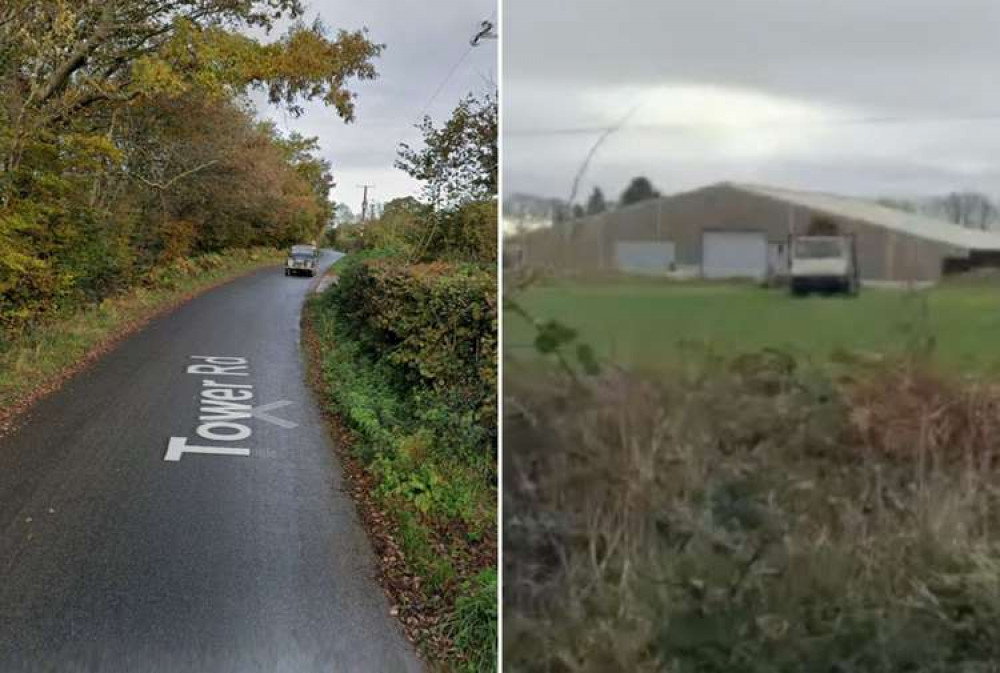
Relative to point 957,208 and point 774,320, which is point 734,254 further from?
point 957,208

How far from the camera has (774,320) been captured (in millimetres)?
1173

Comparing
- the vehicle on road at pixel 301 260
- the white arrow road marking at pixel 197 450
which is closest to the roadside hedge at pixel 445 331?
the white arrow road marking at pixel 197 450

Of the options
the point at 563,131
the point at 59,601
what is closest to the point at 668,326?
the point at 563,131

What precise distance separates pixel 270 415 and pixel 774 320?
613 centimetres

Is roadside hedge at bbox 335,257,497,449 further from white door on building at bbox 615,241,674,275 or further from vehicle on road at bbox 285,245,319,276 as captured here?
vehicle on road at bbox 285,245,319,276

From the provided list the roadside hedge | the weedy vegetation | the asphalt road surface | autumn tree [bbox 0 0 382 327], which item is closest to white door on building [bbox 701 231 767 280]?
the weedy vegetation

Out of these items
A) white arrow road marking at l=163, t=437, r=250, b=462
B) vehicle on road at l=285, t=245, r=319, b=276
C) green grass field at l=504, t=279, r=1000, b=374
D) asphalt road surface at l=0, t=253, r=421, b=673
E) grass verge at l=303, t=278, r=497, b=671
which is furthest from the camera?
vehicle on road at l=285, t=245, r=319, b=276

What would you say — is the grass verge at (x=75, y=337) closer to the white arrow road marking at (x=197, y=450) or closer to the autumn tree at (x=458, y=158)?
the white arrow road marking at (x=197, y=450)

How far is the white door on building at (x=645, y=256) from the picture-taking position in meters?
1.18

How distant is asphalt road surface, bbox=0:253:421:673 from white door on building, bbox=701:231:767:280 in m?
2.38

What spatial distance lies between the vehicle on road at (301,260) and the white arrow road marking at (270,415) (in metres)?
12.6

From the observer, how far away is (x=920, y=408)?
3.93 ft

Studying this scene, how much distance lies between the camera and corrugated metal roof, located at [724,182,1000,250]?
1174mm

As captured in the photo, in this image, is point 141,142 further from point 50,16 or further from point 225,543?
point 225,543
